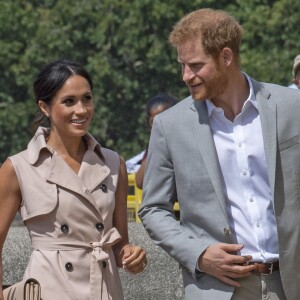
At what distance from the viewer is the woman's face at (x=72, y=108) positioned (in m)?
5.95

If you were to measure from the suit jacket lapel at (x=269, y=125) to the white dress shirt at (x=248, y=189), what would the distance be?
0.04 m

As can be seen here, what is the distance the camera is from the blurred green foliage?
21.1m

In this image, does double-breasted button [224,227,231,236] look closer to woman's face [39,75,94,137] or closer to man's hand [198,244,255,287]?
man's hand [198,244,255,287]

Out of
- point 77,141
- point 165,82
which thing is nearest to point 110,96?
point 165,82

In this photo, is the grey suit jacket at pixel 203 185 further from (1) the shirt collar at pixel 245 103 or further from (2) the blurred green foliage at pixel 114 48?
(2) the blurred green foliage at pixel 114 48

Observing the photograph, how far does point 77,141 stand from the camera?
6082mm

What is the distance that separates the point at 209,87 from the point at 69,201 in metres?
0.86

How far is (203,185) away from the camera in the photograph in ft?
18.0

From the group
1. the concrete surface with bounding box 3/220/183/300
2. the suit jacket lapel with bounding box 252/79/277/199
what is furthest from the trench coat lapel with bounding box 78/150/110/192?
the concrete surface with bounding box 3/220/183/300

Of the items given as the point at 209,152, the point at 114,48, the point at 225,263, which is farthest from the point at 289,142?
the point at 114,48

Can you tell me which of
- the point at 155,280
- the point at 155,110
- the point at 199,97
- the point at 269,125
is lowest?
the point at 155,280

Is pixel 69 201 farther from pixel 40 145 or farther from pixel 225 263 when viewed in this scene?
pixel 225 263

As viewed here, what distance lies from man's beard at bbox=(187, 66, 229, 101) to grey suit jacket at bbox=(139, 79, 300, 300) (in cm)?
13

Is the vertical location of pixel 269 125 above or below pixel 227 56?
below
